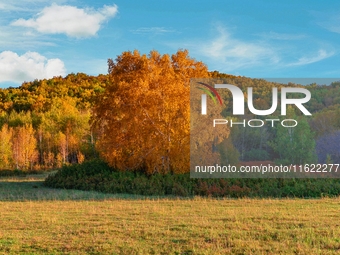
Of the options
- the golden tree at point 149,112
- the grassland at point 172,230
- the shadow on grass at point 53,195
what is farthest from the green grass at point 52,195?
the grassland at point 172,230

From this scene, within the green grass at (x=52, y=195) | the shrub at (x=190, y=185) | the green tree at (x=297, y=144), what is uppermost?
the green tree at (x=297, y=144)

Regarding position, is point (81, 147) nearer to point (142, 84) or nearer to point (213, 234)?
point (142, 84)

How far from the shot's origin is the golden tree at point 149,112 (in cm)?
2527

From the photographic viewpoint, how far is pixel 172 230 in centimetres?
970

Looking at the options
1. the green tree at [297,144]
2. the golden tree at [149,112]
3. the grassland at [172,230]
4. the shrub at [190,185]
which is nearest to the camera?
the grassland at [172,230]

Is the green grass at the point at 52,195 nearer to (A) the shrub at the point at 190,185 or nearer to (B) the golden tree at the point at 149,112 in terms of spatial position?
(A) the shrub at the point at 190,185

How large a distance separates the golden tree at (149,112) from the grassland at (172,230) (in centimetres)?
1149

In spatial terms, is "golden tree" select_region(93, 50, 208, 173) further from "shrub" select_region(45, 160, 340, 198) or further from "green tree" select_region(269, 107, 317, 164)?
"green tree" select_region(269, 107, 317, 164)

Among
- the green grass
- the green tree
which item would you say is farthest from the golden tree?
the green tree

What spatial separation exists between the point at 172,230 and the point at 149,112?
16.4 metres

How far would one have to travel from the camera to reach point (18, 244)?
8.62 m

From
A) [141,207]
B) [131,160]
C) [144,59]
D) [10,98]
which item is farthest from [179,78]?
[10,98]

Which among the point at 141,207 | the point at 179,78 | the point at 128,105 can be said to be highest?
the point at 179,78

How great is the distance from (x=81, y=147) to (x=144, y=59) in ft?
98.4
